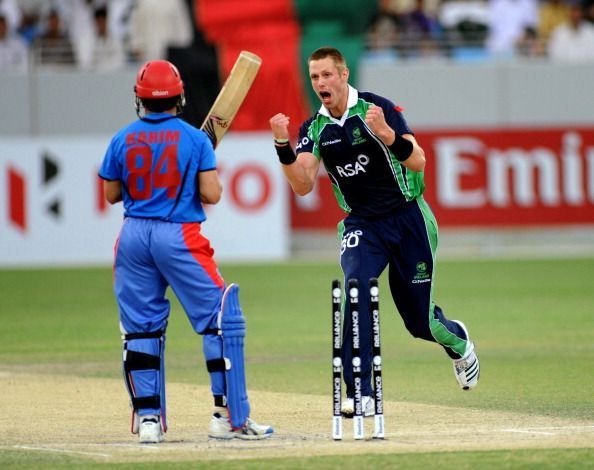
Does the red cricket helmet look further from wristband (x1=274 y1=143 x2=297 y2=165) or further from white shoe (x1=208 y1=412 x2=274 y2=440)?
white shoe (x1=208 y1=412 x2=274 y2=440)

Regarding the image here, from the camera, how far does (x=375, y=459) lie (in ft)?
22.5

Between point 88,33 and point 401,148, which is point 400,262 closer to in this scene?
point 401,148

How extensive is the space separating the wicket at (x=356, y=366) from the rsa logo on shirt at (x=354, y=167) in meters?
1.15

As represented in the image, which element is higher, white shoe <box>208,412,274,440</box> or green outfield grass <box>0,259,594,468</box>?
white shoe <box>208,412,274,440</box>

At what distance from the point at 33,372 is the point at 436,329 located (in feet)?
13.3

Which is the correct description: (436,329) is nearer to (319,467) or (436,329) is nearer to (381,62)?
(319,467)

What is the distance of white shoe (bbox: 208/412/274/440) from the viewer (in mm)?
7613

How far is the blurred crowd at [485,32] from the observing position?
24.5 metres

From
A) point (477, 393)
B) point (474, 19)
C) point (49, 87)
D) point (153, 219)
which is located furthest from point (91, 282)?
point (153, 219)

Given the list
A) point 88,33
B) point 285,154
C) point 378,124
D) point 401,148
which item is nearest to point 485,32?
point 88,33

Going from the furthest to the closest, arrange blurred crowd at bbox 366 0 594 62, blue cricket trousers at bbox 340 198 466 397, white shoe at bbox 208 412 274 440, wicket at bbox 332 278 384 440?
blurred crowd at bbox 366 0 594 62
blue cricket trousers at bbox 340 198 466 397
white shoe at bbox 208 412 274 440
wicket at bbox 332 278 384 440

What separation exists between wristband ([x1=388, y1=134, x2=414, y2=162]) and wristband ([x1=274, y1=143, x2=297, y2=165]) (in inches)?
23.1

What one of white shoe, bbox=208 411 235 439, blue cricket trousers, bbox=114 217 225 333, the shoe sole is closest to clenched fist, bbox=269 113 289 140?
blue cricket trousers, bbox=114 217 225 333

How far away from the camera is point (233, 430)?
7.63 m
